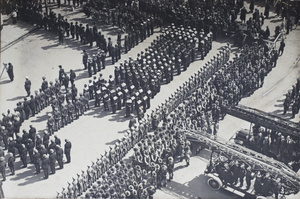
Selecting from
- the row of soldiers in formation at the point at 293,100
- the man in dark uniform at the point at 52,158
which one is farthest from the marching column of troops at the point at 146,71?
the row of soldiers in formation at the point at 293,100

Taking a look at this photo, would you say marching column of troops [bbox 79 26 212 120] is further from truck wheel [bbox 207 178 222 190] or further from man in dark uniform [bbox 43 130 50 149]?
truck wheel [bbox 207 178 222 190]

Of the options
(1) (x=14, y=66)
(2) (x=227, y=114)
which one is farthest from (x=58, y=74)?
(2) (x=227, y=114)

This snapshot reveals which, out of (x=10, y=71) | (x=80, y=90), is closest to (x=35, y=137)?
(x=80, y=90)

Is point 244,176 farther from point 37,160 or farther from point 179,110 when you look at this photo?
point 37,160

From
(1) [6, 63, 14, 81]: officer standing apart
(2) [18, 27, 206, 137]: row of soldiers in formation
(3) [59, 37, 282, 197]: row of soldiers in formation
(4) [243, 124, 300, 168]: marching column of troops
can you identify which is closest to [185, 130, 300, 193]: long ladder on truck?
(3) [59, 37, 282, 197]: row of soldiers in formation

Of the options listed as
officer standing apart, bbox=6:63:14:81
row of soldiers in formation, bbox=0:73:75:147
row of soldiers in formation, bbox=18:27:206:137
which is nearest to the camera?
row of soldiers in formation, bbox=0:73:75:147

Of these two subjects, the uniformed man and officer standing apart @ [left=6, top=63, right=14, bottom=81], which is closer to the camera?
the uniformed man

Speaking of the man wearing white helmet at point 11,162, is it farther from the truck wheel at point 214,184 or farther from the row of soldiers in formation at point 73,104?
the truck wheel at point 214,184

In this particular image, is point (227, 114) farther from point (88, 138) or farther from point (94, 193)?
point (94, 193)
